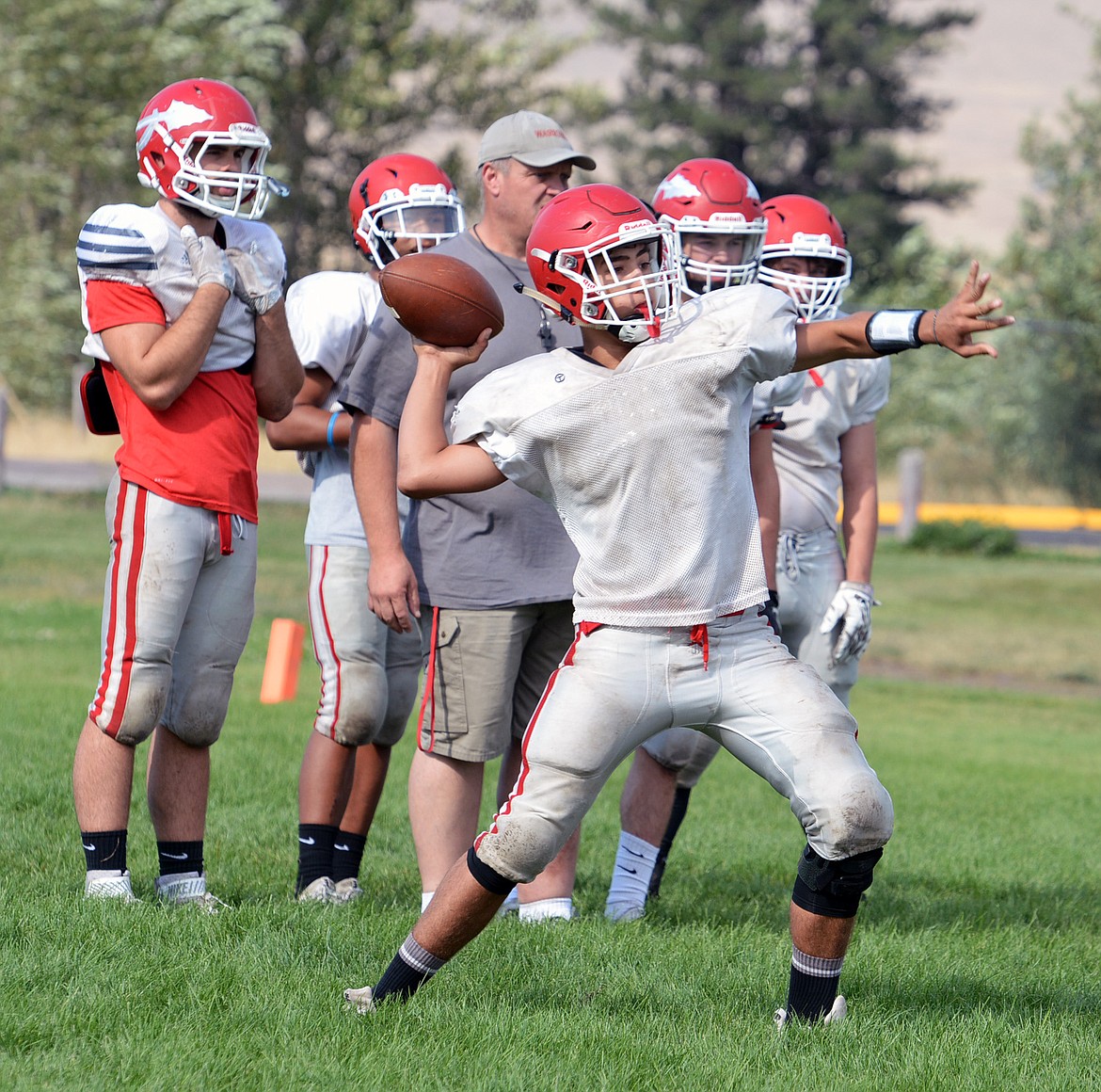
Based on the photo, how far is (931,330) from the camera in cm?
370

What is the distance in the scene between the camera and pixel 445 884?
3.82 metres

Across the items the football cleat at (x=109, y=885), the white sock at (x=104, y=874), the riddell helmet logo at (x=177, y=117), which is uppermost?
the riddell helmet logo at (x=177, y=117)

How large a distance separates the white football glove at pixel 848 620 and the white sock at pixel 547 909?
4.62 feet

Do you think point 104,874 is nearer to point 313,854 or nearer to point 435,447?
point 313,854

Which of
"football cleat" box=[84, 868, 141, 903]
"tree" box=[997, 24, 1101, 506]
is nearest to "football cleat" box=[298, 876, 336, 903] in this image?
"football cleat" box=[84, 868, 141, 903]

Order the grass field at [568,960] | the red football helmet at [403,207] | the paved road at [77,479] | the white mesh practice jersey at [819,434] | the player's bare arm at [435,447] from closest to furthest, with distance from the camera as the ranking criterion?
1. the grass field at [568,960]
2. the player's bare arm at [435,447]
3. the red football helmet at [403,207]
4. the white mesh practice jersey at [819,434]
5. the paved road at [77,479]

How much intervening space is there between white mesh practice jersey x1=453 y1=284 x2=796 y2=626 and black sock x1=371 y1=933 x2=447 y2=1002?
88 centimetres

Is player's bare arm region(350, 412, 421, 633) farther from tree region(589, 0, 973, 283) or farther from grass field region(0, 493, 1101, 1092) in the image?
tree region(589, 0, 973, 283)

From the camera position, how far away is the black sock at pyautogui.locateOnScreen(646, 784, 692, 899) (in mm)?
5680

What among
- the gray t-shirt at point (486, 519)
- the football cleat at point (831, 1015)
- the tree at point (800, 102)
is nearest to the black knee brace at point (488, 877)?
the football cleat at point (831, 1015)

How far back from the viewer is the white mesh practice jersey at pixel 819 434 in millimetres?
5918

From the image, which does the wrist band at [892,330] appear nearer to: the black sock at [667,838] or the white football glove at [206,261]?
the white football glove at [206,261]

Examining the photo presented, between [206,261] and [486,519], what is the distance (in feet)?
3.67

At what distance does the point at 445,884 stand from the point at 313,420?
2073 millimetres
